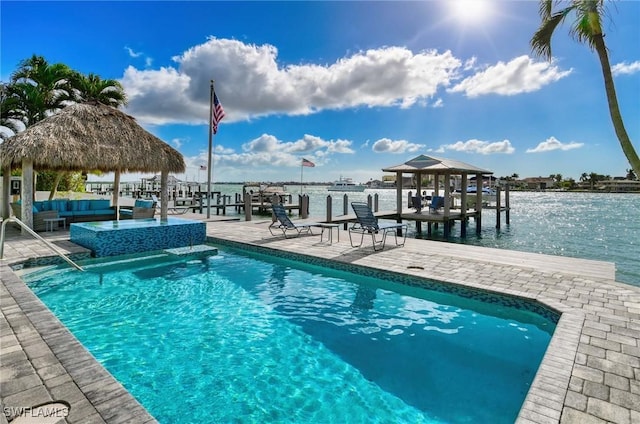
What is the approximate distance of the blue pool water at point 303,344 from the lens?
3.17 m

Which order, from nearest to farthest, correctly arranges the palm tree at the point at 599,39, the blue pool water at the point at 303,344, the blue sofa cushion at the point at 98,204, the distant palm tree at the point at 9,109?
the blue pool water at the point at 303,344 → the palm tree at the point at 599,39 → the blue sofa cushion at the point at 98,204 → the distant palm tree at the point at 9,109

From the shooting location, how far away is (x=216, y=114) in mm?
14711

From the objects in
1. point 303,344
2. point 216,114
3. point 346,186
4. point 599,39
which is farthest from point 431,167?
point 346,186

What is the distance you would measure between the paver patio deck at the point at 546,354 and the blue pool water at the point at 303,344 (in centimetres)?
48

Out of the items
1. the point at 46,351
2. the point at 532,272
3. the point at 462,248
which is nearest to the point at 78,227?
the point at 46,351

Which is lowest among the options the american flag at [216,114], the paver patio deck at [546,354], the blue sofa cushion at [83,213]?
the paver patio deck at [546,354]

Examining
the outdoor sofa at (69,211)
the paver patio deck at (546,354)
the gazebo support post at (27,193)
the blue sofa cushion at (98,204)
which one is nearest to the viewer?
the paver patio deck at (546,354)

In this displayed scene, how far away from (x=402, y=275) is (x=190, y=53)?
14.2m

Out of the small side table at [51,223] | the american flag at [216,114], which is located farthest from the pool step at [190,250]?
the american flag at [216,114]

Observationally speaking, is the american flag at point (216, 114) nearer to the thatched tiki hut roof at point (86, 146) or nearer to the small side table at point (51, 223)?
the thatched tiki hut roof at point (86, 146)

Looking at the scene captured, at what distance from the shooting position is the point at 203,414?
9.82 ft

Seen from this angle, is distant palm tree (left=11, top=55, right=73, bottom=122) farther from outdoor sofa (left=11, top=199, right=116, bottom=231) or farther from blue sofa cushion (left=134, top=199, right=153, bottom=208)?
blue sofa cushion (left=134, top=199, right=153, bottom=208)

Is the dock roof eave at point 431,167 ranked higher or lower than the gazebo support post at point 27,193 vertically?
higher

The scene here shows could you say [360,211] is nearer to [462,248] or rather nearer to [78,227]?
[462,248]
